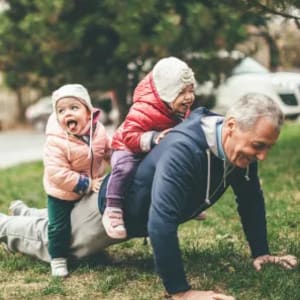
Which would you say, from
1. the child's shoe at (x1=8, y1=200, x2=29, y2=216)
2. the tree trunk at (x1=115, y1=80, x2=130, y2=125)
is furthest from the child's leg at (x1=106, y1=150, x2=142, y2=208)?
the tree trunk at (x1=115, y1=80, x2=130, y2=125)

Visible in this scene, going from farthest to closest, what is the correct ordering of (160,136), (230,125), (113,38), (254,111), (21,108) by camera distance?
(21,108) → (113,38) → (160,136) → (230,125) → (254,111)

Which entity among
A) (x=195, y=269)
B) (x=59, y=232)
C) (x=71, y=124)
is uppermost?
(x=71, y=124)

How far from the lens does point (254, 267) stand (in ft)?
15.1

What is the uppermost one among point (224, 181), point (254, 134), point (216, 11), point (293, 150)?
point (216, 11)

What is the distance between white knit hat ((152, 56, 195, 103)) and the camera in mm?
4332

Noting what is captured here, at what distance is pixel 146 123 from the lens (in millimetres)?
4371

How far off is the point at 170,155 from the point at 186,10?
6.78 m

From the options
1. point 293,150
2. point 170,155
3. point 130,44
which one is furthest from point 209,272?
point 293,150

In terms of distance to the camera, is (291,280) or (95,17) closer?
(291,280)

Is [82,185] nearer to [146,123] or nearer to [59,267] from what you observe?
[59,267]

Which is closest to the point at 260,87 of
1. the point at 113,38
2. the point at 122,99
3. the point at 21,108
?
the point at 122,99

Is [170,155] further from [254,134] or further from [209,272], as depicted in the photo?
[209,272]

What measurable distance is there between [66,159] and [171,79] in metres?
0.85

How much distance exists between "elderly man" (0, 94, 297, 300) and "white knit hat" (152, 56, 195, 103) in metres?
0.20
